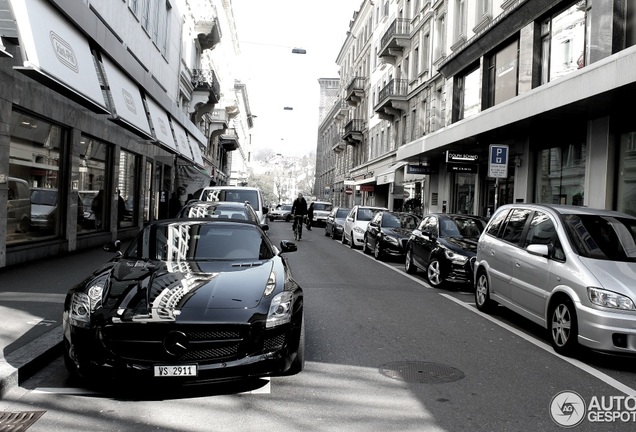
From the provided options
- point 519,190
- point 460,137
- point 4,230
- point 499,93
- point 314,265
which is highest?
point 499,93

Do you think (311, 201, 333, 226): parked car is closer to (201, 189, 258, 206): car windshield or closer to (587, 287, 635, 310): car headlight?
(201, 189, 258, 206): car windshield

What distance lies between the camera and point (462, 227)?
39.7ft

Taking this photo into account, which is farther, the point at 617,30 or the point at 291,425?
the point at 617,30

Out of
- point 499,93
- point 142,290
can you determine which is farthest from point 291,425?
point 499,93

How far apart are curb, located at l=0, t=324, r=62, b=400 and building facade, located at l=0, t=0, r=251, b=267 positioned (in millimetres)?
4131

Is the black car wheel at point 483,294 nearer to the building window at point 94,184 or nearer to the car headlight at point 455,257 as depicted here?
the car headlight at point 455,257

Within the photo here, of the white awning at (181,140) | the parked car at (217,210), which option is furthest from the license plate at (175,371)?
the white awning at (181,140)

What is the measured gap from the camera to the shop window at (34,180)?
1053 cm

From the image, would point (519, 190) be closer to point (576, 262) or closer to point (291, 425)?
point (576, 262)

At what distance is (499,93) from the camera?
66.5ft

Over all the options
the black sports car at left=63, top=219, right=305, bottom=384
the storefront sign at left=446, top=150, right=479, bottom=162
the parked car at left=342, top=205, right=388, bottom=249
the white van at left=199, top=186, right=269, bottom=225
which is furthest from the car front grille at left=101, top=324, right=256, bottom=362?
the storefront sign at left=446, top=150, right=479, bottom=162

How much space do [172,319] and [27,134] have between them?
860 cm

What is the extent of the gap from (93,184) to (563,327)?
43.0 ft

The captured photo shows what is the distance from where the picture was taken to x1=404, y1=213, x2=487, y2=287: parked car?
10.7 meters
